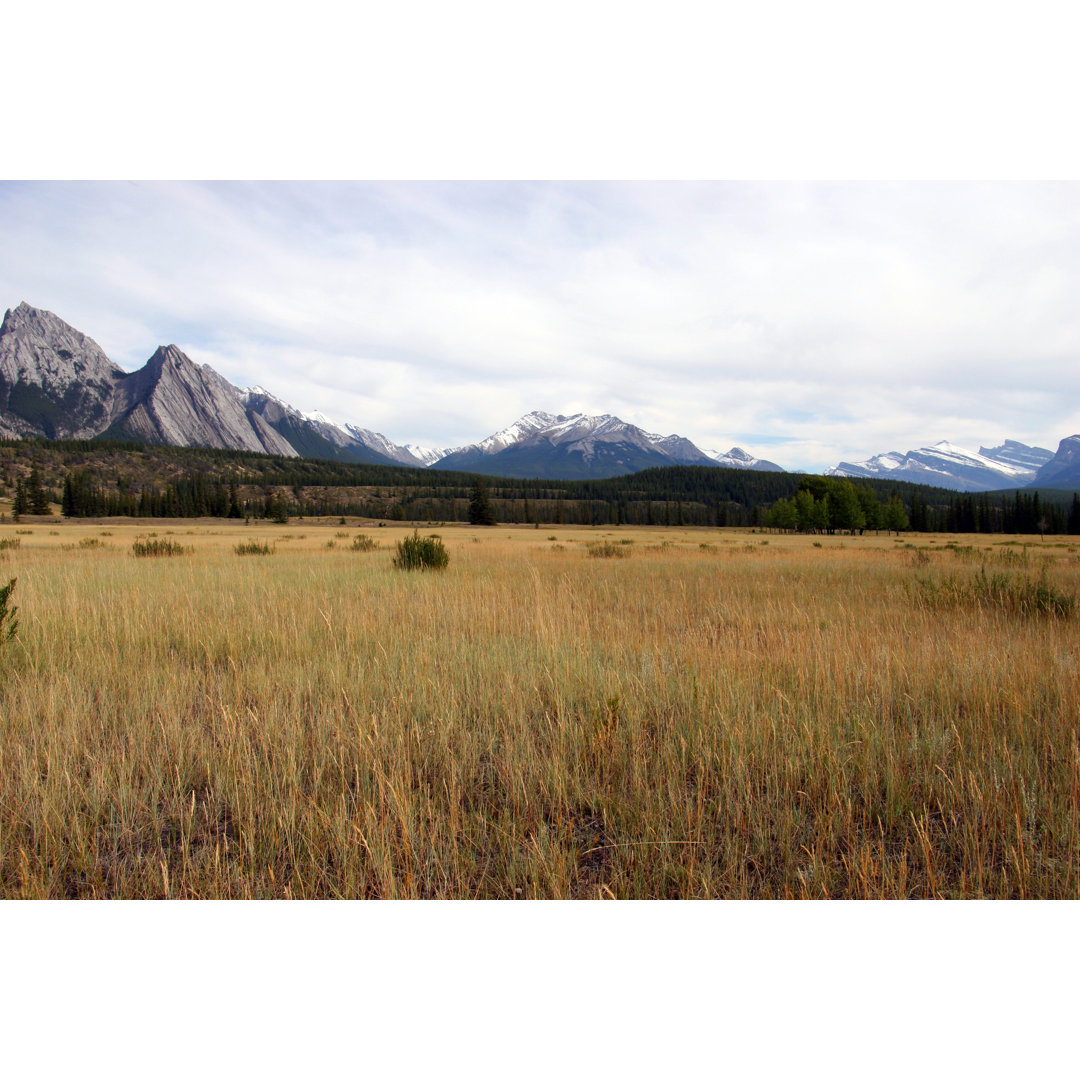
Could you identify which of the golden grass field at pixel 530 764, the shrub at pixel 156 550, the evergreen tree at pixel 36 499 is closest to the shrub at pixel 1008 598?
the golden grass field at pixel 530 764

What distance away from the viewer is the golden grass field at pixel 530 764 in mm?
2107

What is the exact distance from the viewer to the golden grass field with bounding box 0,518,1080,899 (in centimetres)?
211

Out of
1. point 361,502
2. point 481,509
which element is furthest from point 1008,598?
point 361,502

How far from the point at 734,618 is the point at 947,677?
2824 millimetres

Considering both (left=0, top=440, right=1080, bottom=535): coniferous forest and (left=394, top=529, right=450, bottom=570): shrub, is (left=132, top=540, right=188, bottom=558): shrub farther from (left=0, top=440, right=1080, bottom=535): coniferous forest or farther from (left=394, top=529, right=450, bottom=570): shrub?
(left=0, top=440, right=1080, bottom=535): coniferous forest

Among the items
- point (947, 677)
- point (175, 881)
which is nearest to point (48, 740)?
point (175, 881)

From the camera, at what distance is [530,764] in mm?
2758

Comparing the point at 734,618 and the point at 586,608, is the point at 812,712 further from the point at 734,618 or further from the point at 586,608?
the point at 586,608

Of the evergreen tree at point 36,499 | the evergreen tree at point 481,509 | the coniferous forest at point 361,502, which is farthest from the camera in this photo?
the evergreen tree at point 481,509

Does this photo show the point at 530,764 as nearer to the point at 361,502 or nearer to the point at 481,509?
the point at 481,509

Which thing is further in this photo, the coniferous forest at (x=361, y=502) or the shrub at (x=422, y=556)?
the coniferous forest at (x=361, y=502)

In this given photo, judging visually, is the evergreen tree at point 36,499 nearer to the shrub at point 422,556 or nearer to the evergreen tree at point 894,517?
the shrub at point 422,556

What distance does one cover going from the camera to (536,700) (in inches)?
146

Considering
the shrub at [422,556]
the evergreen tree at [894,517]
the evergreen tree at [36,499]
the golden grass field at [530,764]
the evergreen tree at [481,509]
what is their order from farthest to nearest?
the evergreen tree at [481,509] < the evergreen tree at [36,499] < the evergreen tree at [894,517] < the shrub at [422,556] < the golden grass field at [530,764]
